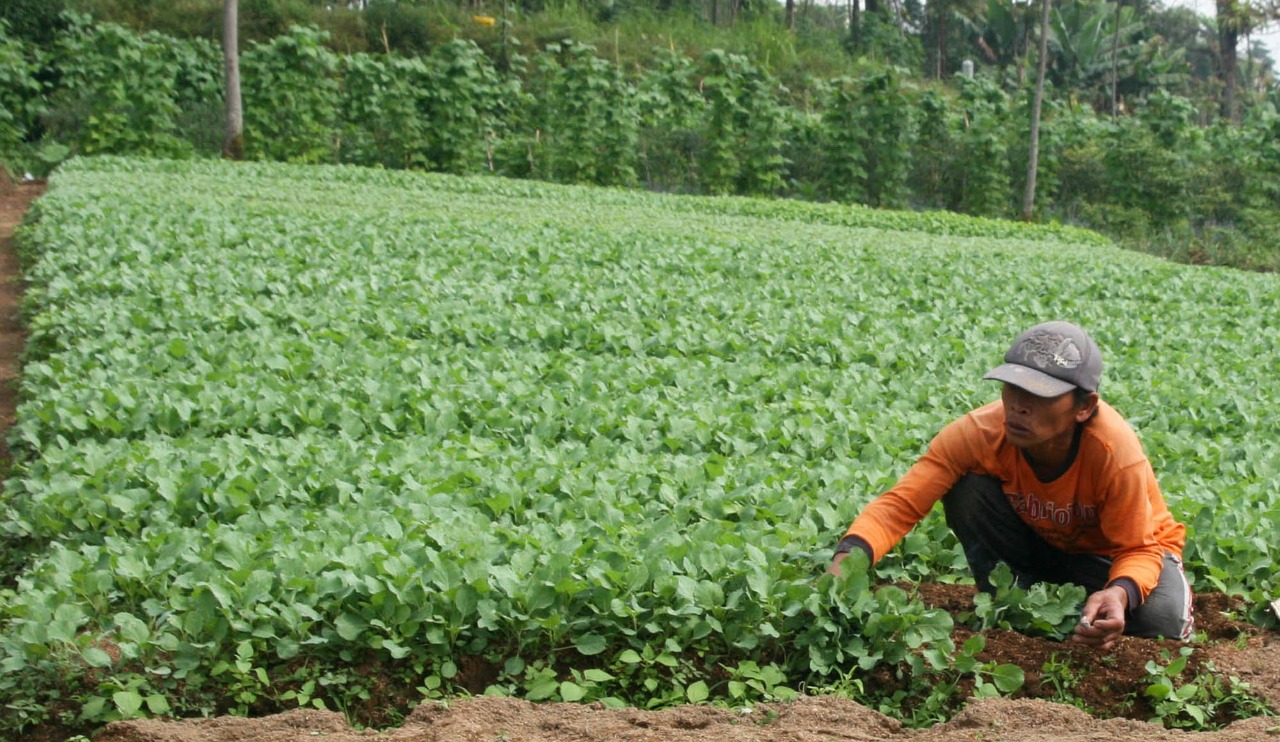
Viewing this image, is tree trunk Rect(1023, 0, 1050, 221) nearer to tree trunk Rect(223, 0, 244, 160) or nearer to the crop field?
the crop field

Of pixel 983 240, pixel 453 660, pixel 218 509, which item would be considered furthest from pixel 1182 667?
pixel 983 240

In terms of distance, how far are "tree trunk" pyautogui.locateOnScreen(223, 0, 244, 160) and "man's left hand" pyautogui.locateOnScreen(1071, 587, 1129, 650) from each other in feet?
73.9

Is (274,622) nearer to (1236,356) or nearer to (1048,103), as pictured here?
(1236,356)

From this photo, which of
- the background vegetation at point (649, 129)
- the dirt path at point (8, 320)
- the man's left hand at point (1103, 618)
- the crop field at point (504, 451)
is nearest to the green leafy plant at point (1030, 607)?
the crop field at point (504, 451)

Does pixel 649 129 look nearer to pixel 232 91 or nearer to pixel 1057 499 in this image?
pixel 232 91

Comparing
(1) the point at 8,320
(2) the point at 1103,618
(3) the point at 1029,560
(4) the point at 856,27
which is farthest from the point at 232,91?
(4) the point at 856,27

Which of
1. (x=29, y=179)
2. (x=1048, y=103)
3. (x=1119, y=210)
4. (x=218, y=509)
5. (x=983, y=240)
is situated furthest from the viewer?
(x=1048, y=103)

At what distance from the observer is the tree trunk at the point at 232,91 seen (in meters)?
23.7

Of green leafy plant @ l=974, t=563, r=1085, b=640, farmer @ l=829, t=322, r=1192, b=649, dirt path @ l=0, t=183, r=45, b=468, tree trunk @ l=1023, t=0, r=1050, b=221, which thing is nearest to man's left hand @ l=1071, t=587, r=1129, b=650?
farmer @ l=829, t=322, r=1192, b=649

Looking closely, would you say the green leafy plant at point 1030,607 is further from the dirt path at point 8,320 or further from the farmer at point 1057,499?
the dirt path at point 8,320

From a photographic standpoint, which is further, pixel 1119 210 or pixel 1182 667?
pixel 1119 210

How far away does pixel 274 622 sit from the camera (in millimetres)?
3934

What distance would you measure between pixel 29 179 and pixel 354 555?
2090cm

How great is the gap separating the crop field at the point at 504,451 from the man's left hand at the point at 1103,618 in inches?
14.9
